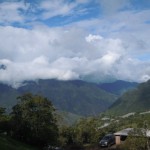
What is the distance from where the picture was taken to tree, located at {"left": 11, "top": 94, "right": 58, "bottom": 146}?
68.3 m

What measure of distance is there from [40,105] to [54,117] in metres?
5.61

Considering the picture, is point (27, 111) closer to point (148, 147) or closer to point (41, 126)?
point (41, 126)

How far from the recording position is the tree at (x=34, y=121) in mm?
68312

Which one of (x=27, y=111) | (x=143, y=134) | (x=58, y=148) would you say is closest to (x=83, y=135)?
(x=58, y=148)

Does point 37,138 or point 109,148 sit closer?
point 37,138

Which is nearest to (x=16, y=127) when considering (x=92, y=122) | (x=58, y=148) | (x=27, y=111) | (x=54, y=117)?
(x=27, y=111)

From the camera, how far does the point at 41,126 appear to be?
68688 mm

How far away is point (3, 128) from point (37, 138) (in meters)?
8.39

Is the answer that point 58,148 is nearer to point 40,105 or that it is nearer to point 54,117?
point 54,117

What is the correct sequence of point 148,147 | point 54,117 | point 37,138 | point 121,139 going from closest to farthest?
point 148,147 → point 37,138 → point 54,117 → point 121,139

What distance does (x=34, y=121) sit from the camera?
224 ft

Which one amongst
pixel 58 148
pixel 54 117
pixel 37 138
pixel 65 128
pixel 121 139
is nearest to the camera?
pixel 37 138

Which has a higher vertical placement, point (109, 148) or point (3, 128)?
point (3, 128)

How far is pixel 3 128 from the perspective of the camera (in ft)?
237
